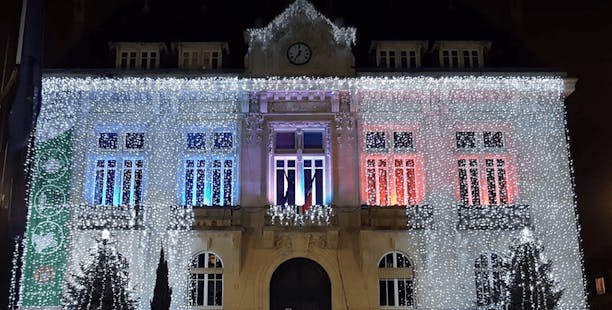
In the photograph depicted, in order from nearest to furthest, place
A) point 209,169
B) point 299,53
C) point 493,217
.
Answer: point 493,217
point 209,169
point 299,53

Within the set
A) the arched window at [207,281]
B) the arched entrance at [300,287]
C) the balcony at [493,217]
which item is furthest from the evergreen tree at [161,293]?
the balcony at [493,217]

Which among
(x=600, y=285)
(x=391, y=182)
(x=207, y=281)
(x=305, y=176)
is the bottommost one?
(x=207, y=281)

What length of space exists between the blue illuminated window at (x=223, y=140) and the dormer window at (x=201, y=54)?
2.97 m

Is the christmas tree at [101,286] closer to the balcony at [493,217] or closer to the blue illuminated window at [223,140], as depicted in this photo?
the blue illuminated window at [223,140]

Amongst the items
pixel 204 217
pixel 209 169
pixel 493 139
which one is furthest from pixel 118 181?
pixel 493 139

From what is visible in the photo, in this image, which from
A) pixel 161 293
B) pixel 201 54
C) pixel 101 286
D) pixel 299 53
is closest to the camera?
pixel 161 293

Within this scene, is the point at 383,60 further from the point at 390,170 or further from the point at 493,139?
the point at 493,139

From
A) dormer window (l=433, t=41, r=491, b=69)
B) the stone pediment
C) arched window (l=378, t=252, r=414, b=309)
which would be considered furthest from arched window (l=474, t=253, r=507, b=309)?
the stone pediment

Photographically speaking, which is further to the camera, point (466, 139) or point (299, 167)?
point (466, 139)

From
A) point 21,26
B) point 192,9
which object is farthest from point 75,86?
point 192,9

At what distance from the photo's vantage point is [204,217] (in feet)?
90.9

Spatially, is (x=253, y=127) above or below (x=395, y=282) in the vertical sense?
above

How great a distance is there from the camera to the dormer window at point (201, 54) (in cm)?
3003

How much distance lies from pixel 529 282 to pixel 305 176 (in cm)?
949
